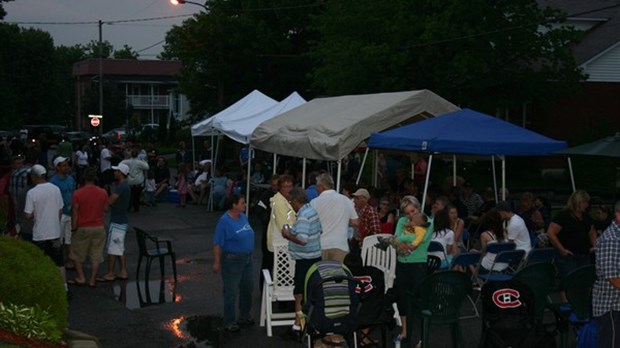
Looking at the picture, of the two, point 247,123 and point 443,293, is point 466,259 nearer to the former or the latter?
point 443,293

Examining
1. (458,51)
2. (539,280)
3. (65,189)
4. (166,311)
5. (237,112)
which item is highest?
(458,51)

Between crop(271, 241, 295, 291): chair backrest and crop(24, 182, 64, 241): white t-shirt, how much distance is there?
343 centimetres

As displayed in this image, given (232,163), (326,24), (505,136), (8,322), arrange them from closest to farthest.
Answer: (8,322), (505,136), (326,24), (232,163)

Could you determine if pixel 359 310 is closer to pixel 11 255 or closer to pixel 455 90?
pixel 11 255

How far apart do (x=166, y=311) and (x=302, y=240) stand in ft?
9.89

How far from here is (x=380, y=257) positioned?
440 inches

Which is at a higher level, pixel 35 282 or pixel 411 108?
pixel 411 108

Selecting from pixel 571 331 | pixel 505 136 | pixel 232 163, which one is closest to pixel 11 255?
pixel 571 331

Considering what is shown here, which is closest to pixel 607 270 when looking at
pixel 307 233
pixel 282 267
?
pixel 307 233

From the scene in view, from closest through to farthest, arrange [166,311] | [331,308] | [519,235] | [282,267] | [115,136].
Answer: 1. [331,308]
2. [282,267]
3. [166,311]
4. [519,235]
5. [115,136]

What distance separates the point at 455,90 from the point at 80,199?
19.5 meters

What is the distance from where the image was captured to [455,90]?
30.4 meters

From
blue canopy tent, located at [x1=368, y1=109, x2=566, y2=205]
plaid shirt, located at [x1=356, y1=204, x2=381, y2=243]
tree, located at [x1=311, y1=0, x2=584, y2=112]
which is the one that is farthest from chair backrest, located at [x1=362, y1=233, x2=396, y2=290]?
tree, located at [x1=311, y1=0, x2=584, y2=112]

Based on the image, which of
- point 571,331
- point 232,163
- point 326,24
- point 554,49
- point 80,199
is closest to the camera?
point 571,331
